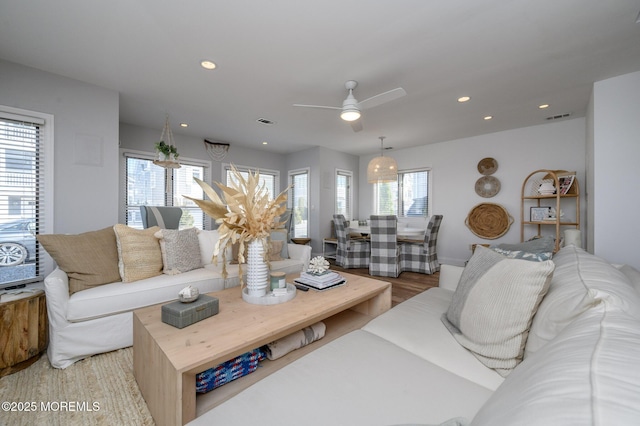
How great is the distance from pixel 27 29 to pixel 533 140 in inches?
256

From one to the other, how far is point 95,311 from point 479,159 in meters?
5.97

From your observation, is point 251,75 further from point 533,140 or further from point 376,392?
point 533,140

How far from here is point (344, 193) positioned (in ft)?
21.4

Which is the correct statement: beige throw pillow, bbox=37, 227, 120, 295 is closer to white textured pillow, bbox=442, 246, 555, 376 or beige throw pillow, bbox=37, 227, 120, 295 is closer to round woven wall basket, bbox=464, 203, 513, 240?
white textured pillow, bbox=442, 246, 555, 376

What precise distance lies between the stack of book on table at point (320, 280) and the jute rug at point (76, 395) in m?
1.17

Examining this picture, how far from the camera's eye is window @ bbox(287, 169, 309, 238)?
6.07 m

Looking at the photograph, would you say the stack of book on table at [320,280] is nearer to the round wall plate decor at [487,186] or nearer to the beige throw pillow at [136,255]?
the beige throw pillow at [136,255]

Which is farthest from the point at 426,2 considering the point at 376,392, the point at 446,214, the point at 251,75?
the point at 446,214

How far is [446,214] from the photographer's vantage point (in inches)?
209

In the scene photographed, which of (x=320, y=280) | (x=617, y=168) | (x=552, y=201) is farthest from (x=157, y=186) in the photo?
(x=552, y=201)

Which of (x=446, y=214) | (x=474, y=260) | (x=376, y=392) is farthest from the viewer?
(x=446, y=214)

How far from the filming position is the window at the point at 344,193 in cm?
631

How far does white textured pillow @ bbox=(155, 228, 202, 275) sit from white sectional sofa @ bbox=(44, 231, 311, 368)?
0.16m

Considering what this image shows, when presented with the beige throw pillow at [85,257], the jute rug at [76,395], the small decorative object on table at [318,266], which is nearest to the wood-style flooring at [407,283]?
the small decorative object on table at [318,266]
